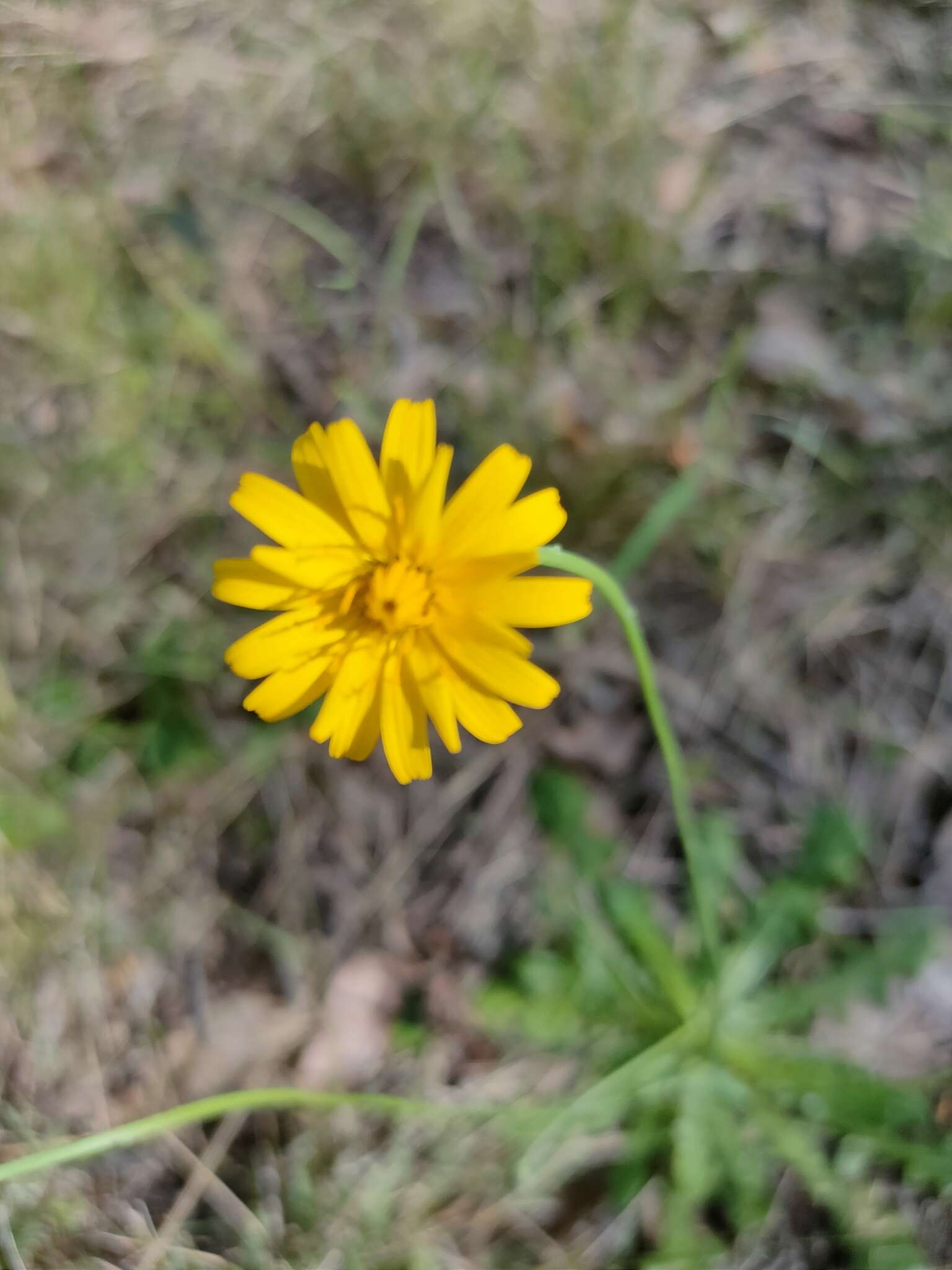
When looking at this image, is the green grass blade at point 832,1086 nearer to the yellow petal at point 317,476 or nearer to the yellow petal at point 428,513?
the yellow petal at point 428,513

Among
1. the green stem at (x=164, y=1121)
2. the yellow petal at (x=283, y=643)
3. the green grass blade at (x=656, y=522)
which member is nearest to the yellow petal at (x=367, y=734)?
the yellow petal at (x=283, y=643)

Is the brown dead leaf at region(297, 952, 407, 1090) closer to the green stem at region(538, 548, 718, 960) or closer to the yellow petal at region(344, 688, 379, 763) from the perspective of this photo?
the green stem at region(538, 548, 718, 960)

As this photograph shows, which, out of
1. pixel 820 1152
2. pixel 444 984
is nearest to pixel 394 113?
pixel 444 984

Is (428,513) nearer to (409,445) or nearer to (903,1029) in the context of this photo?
(409,445)

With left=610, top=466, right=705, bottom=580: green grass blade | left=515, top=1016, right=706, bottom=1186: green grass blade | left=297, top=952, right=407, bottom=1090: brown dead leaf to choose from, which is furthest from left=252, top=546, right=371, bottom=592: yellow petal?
left=297, top=952, right=407, bottom=1090: brown dead leaf

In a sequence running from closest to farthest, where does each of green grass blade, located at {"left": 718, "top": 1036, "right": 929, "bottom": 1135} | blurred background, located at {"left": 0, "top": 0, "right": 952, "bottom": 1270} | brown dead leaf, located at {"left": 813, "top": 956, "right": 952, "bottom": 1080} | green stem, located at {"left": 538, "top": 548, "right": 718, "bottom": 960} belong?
green stem, located at {"left": 538, "top": 548, "right": 718, "bottom": 960}
green grass blade, located at {"left": 718, "top": 1036, "right": 929, "bottom": 1135}
brown dead leaf, located at {"left": 813, "top": 956, "right": 952, "bottom": 1080}
blurred background, located at {"left": 0, "top": 0, "right": 952, "bottom": 1270}

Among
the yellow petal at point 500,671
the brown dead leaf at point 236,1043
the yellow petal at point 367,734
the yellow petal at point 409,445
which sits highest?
the yellow petal at point 409,445
